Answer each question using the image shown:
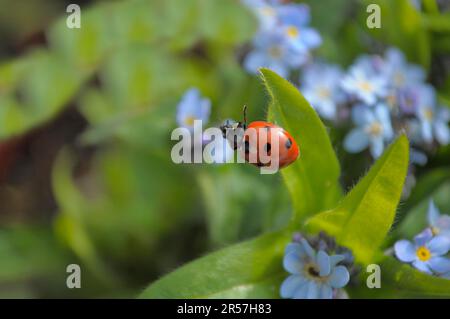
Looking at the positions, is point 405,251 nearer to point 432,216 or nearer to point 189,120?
point 432,216

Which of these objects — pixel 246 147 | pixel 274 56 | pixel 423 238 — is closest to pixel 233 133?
pixel 246 147

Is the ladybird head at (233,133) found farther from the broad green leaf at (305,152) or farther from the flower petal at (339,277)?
the flower petal at (339,277)

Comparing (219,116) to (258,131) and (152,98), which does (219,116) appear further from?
(258,131)

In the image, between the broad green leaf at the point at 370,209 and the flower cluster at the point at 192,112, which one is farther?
the flower cluster at the point at 192,112

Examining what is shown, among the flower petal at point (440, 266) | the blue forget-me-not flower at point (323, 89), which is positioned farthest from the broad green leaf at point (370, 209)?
the blue forget-me-not flower at point (323, 89)

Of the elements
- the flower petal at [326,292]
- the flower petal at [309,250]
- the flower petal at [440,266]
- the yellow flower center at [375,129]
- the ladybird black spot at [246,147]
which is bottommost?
the flower petal at [326,292]

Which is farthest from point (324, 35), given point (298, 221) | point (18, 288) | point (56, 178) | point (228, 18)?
point (18, 288)

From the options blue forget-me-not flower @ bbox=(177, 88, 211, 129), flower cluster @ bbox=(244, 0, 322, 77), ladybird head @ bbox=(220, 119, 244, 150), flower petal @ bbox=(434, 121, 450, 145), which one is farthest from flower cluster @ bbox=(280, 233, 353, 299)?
flower cluster @ bbox=(244, 0, 322, 77)
